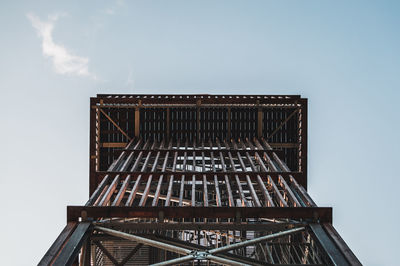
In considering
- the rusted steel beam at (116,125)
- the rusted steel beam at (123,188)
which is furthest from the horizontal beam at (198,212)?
the rusted steel beam at (116,125)

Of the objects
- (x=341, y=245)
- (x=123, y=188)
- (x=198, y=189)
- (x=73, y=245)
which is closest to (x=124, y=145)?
(x=198, y=189)

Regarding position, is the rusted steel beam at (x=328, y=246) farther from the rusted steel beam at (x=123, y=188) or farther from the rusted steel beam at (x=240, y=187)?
the rusted steel beam at (x=123, y=188)

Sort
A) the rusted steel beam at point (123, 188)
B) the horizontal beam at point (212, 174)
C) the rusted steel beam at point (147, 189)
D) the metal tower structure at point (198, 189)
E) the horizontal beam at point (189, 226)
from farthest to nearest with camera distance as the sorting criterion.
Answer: the horizontal beam at point (212, 174) → the rusted steel beam at point (123, 188) → the rusted steel beam at point (147, 189) → the horizontal beam at point (189, 226) → the metal tower structure at point (198, 189)

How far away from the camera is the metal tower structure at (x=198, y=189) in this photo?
42.4ft

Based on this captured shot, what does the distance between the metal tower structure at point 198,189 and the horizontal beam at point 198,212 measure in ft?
0.11

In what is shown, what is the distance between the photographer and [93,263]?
17031mm

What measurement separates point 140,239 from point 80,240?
1743 millimetres

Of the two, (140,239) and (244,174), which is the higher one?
(244,174)

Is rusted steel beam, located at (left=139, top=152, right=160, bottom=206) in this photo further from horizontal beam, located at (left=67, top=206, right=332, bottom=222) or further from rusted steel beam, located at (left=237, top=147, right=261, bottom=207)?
rusted steel beam, located at (left=237, top=147, right=261, bottom=207)

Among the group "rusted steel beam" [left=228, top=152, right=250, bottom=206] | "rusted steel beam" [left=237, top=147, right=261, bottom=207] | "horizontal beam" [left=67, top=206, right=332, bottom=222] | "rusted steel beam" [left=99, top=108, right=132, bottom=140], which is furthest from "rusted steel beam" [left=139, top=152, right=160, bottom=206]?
"rusted steel beam" [left=99, top=108, right=132, bottom=140]

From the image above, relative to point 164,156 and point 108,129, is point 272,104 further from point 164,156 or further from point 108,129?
point 108,129

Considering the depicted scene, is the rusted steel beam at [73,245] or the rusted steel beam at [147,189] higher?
the rusted steel beam at [147,189]

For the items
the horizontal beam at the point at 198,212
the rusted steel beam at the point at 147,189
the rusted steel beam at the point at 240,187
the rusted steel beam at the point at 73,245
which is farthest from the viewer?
the rusted steel beam at the point at 240,187

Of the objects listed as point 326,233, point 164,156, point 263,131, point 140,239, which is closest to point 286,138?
point 263,131
